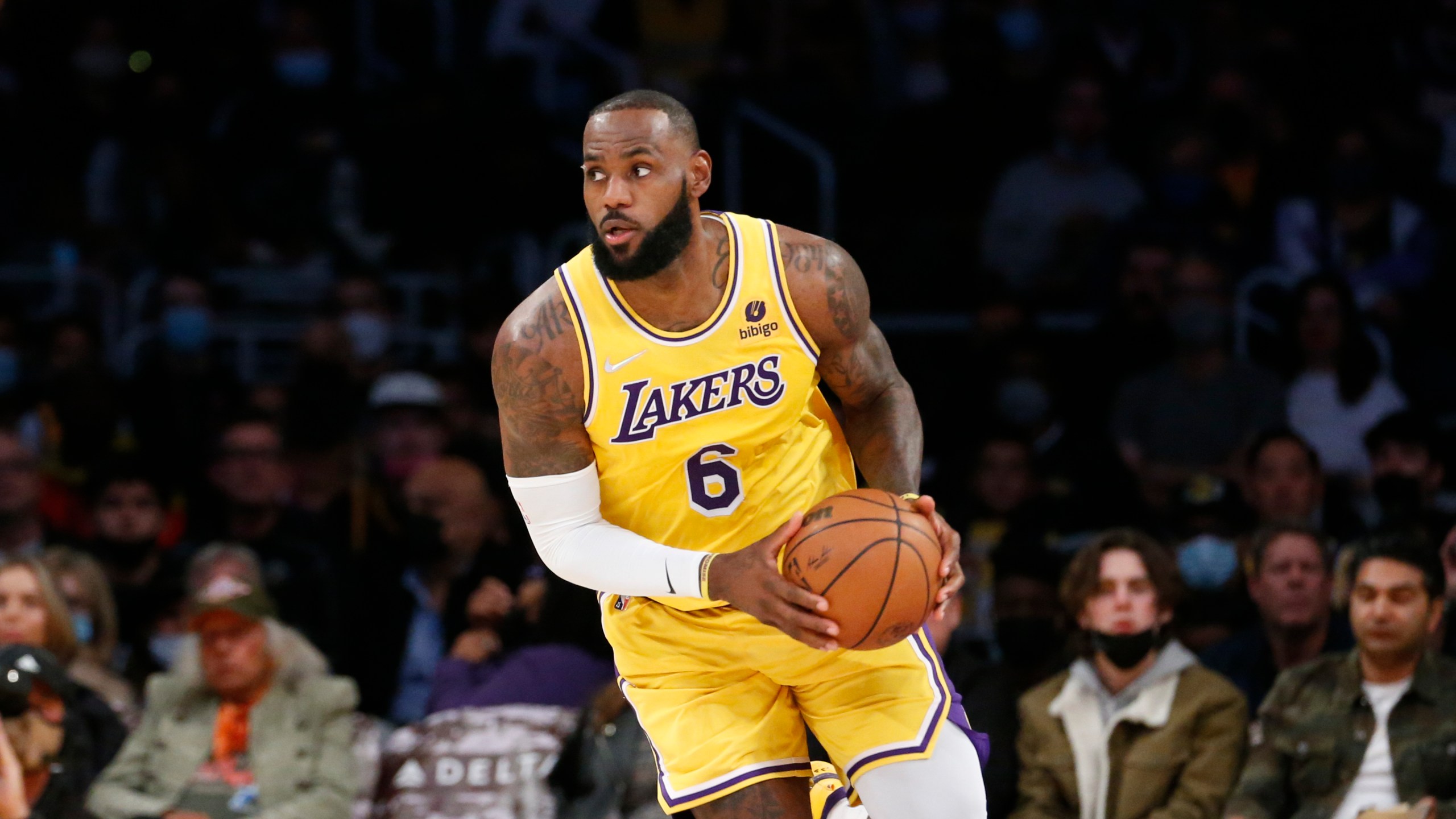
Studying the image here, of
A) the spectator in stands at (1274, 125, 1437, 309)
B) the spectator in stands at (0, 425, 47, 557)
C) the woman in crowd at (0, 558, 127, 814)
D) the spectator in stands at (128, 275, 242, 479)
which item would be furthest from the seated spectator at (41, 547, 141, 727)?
the spectator in stands at (1274, 125, 1437, 309)

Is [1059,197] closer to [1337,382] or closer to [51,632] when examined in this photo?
[1337,382]

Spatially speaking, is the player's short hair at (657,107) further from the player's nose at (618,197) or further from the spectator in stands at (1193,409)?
the spectator in stands at (1193,409)

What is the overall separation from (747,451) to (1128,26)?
700cm

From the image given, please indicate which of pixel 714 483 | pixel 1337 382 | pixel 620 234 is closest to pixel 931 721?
pixel 714 483

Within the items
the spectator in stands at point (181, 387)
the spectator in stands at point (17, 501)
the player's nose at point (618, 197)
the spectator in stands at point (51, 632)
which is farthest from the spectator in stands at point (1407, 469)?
the spectator in stands at point (17, 501)

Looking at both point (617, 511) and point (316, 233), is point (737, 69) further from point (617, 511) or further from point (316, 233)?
point (617, 511)

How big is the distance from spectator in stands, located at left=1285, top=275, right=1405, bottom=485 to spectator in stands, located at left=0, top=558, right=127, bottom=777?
4.78 metres

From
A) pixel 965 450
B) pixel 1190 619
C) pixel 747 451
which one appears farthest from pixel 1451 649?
pixel 747 451

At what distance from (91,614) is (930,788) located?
4.08 meters

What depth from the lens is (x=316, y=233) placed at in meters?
10.4

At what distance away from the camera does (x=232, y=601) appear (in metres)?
6.65

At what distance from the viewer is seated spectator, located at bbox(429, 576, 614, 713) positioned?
6.96 meters

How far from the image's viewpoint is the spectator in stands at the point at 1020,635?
656 cm

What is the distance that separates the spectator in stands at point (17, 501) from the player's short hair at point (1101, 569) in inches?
164
